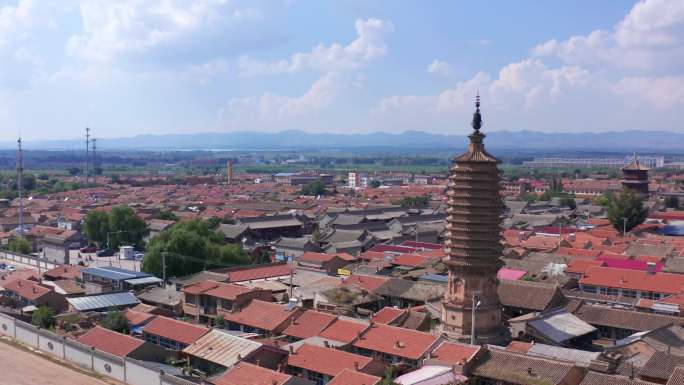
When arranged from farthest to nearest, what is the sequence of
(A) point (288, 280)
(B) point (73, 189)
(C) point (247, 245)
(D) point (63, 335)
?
1. (B) point (73, 189)
2. (C) point (247, 245)
3. (A) point (288, 280)
4. (D) point (63, 335)

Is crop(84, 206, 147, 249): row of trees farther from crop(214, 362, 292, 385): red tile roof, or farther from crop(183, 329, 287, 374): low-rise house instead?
crop(214, 362, 292, 385): red tile roof

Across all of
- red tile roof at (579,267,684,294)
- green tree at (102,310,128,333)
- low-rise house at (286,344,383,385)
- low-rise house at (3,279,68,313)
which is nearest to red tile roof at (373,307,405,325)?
low-rise house at (286,344,383,385)

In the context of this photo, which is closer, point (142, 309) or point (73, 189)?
point (142, 309)

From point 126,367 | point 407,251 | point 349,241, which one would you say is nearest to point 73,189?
point 349,241

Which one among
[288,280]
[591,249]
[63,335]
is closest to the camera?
[63,335]

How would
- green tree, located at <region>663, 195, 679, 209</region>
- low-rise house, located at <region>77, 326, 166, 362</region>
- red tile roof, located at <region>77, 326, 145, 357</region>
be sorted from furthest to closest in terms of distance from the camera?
green tree, located at <region>663, 195, 679, 209</region> → red tile roof, located at <region>77, 326, 145, 357</region> → low-rise house, located at <region>77, 326, 166, 362</region>

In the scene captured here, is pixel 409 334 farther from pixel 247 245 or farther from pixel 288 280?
pixel 247 245

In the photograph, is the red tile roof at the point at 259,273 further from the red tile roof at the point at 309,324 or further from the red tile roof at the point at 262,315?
the red tile roof at the point at 309,324

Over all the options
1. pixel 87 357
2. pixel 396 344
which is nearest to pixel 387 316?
pixel 396 344
